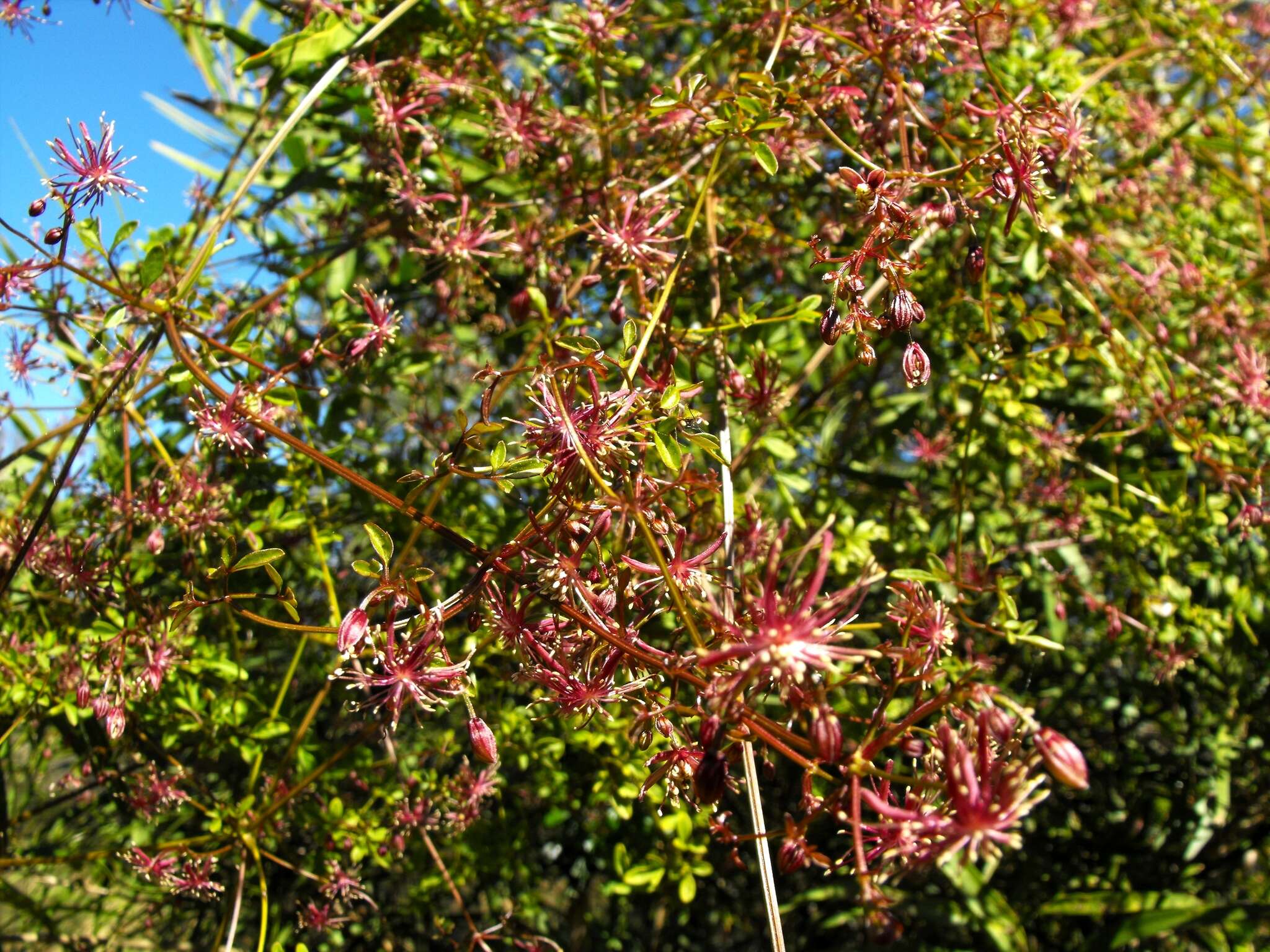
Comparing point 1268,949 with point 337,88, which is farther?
point 1268,949

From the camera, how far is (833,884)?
1502 millimetres

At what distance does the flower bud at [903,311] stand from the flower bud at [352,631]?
45 centimetres

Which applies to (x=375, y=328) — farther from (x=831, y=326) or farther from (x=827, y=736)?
(x=827, y=736)

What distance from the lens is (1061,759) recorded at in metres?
0.47

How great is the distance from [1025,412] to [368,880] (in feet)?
4.10

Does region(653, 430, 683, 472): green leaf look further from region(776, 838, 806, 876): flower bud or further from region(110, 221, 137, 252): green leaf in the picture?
region(110, 221, 137, 252): green leaf

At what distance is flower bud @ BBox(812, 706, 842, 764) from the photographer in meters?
0.50

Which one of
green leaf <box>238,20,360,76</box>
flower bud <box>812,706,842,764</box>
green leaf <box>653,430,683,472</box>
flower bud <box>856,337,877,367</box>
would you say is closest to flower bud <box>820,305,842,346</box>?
flower bud <box>856,337,877,367</box>

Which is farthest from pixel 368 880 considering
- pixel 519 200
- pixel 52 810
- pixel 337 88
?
pixel 337 88

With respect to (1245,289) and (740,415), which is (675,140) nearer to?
(740,415)

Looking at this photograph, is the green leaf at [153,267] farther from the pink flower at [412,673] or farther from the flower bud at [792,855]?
the flower bud at [792,855]

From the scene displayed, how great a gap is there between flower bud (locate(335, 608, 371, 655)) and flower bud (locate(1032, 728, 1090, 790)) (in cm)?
43

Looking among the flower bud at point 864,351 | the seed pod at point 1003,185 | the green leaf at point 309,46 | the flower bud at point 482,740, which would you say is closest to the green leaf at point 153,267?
the green leaf at point 309,46

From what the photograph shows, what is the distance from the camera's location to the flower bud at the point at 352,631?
0.59 meters
